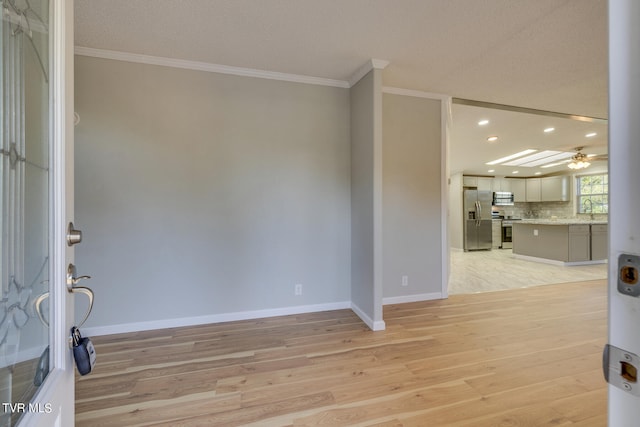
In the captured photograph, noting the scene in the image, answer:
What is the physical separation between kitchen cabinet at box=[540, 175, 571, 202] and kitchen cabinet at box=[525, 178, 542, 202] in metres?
0.08

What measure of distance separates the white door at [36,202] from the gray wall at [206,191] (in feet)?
6.54

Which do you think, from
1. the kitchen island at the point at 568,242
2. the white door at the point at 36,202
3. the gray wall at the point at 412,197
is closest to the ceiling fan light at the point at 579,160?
the kitchen island at the point at 568,242

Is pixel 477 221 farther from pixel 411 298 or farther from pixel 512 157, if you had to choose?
pixel 411 298

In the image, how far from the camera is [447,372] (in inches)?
75.3

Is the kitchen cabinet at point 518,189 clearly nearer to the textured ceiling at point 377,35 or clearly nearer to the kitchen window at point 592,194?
the kitchen window at point 592,194

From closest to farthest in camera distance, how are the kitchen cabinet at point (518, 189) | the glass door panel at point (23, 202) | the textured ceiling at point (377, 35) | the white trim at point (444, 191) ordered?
the glass door panel at point (23, 202), the textured ceiling at point (377, 35), the white trim at point (444, 191), the kitchen cabinet at point (518, 189)

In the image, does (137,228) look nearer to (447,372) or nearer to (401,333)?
(401,333)

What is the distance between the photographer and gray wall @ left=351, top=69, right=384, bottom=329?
2557 millimetres

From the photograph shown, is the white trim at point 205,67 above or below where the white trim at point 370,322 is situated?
above

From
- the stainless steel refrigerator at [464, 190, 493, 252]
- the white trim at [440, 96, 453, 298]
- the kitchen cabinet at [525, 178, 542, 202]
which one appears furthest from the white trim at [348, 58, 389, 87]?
the kitchen cabinet at [525, 178, 542, 202]

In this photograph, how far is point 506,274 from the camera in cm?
476

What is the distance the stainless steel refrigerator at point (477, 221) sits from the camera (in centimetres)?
745

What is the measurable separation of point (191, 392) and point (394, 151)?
9.95 ft

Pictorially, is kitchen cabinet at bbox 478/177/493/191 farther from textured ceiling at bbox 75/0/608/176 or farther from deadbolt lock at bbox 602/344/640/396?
deadbolt lock at bbox 602/344/640/396
